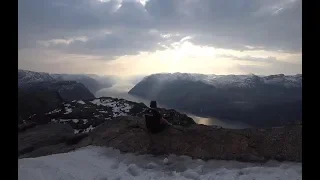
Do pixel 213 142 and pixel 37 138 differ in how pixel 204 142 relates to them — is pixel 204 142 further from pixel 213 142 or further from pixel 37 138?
pixel 37 138

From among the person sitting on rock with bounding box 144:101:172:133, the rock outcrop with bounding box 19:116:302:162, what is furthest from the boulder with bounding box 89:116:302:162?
the person sitting on rock with bounding box 144:101:172:133

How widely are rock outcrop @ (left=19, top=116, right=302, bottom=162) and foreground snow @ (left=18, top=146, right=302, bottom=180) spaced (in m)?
0.48

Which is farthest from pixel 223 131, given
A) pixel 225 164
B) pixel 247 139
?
pixel 225 164

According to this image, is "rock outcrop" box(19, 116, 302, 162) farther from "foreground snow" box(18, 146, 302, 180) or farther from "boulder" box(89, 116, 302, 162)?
"foreground snow" box(18, 146, 302, 180)

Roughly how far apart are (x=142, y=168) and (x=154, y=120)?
8.85 feet

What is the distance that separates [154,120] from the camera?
475 inches

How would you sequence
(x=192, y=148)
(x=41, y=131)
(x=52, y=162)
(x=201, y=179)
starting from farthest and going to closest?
(x=41, y=131) < (x=192, y=148) < (x=52, y=162) < (x=201, y=179)

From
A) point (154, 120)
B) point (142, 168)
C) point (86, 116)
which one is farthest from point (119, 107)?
point (142, 168)

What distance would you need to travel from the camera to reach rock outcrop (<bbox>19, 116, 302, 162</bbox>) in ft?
32.7

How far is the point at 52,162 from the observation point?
9.36 m
